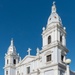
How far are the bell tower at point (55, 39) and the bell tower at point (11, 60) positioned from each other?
1326cm

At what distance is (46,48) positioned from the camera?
38.1 metres

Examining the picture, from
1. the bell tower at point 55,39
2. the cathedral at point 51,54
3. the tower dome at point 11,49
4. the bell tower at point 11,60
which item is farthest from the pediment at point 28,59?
the bell tower at point 55,39

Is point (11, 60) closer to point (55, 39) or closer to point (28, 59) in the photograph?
point (28, 59)

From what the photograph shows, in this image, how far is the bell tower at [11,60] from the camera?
4893cm

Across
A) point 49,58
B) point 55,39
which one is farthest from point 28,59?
point 55,39

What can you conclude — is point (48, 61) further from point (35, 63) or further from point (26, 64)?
point (26, 64)

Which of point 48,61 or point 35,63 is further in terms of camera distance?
point 35,63

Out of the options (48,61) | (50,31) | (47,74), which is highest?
(50,31)

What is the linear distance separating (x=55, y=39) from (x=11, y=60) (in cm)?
1684

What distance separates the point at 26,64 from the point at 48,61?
30.3 ft

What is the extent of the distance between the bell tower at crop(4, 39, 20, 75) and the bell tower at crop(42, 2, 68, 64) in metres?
13.3

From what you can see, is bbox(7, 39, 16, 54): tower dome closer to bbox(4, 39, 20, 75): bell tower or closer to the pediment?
bbox(4, 39, 20, 75): bell tower

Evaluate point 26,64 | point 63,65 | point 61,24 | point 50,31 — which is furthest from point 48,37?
point 26,64

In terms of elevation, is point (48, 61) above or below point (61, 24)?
below
